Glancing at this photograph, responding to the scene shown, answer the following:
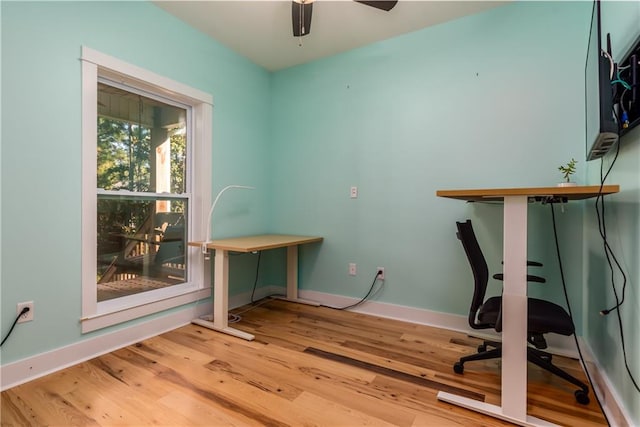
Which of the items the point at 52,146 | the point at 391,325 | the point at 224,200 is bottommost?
the point at 391,325

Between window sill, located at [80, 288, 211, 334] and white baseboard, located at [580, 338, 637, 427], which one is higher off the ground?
window sill, located at [80, 288, 211, 334]

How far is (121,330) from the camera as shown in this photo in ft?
6.79

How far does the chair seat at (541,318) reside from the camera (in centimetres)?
145

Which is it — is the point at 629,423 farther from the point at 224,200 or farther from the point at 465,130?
the point at 224,200

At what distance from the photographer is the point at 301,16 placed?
2096 millimetres

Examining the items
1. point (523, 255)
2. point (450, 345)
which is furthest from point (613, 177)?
point (450, 345)

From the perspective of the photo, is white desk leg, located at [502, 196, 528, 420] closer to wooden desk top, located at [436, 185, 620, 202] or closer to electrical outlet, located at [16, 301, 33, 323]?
wooden desk top, located at [436, 185, 620, 202]

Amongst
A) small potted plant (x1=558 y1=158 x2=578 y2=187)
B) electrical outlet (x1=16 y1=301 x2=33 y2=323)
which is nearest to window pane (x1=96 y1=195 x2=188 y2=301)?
electrical outlet (x1=16 y1=301 x2=33 y2=323)

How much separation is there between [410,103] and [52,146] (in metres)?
2.58

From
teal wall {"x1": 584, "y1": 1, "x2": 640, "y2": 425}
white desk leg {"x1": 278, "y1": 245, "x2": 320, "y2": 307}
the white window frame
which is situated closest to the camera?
teal wall {"x1": 584, "y1": 1, "x2": 640, "y2": 425}

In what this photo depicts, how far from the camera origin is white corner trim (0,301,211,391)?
5.24ft

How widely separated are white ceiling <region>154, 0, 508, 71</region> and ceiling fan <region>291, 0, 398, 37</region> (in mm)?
219

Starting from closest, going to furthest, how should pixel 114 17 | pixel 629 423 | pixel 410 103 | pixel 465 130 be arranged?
pixel 629 423 → pixel 114 17 → pixel 465 130 → pixel 410 103

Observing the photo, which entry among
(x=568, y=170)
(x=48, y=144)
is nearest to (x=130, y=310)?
(x=48, y=144)
